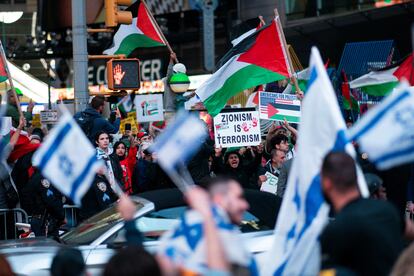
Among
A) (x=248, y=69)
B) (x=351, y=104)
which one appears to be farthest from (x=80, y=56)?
(x=351, y=104)

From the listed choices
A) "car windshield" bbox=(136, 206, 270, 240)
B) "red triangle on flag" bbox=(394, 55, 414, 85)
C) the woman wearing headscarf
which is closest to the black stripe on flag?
"red triangle on flag" bbox=(394, 55, 414, 85)

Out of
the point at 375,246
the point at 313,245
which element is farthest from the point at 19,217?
the point at 375,246

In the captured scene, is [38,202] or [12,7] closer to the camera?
[38,202]

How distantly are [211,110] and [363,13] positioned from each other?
17.7 m

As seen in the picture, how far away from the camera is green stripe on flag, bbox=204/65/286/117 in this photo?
1438cm

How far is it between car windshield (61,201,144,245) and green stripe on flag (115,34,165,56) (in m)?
8.36

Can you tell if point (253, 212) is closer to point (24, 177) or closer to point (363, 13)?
point (24, 177)

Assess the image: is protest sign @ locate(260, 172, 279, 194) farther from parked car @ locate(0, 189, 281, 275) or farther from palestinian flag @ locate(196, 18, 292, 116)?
parked car @ locate(0, 189, 281, 275)

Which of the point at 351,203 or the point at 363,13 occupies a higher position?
the point at 363,13

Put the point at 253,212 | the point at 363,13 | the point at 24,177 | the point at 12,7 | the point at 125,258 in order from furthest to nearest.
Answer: the point at 12,7
the point at 363,13
the point at 24,177
the point at 253,212
the point at 125,258

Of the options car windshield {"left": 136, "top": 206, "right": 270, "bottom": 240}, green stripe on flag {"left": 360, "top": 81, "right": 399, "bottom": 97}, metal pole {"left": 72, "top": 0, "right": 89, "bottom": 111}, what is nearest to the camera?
car windshield {"left": 136, "top": 206, "right": 270, "bottom": 240}

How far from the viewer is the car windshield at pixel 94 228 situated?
939 centimetres

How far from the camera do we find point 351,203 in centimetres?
562

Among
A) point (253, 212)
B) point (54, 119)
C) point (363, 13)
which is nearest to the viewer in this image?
point (253, 212)
